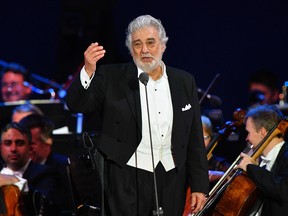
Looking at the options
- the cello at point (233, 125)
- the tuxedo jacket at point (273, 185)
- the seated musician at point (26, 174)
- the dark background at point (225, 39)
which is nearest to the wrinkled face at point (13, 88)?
the dark background at point (225, 39)

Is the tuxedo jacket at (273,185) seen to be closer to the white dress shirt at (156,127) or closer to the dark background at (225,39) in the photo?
the white dress shirt at (156,127)

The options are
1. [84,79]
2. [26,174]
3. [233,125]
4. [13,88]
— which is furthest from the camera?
[13,88]

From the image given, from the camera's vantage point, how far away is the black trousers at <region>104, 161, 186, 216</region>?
421 centimetres

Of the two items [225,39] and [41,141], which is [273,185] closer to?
[41,141]

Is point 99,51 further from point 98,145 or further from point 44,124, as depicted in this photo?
point 44,124

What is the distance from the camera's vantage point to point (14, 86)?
863 cm

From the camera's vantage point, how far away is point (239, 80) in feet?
29.1

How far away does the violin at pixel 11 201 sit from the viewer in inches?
199

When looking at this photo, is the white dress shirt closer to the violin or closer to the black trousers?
the black trousers

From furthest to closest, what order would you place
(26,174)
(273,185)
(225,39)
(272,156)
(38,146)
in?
1. (225,39)
2. (38,146)
3. (26,174)
4. (272,156)
5. (273,185)

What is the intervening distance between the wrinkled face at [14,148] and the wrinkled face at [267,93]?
290 cm

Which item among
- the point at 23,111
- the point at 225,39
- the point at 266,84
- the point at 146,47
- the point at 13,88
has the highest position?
the point at 225,39

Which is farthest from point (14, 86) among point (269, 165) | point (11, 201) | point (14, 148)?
point (269, 165)

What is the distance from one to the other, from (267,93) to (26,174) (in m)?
3.20
